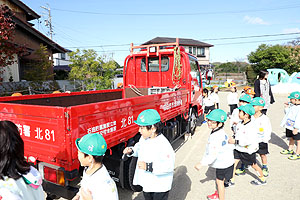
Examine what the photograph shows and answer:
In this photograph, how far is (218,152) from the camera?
2.74m

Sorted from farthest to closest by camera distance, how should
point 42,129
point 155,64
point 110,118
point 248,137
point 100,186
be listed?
point 155,64 → point 248,137 → point 110,118 → point 42,129 → point 100,186

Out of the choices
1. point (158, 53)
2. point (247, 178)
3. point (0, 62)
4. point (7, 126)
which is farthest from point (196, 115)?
point (0, 62)

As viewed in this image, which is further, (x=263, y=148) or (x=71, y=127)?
(x=263, y=148)

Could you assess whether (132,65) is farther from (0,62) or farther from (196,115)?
(0,62)

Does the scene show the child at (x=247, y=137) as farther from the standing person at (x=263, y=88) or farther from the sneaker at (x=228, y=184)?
the standing person at (x=263, y=88)

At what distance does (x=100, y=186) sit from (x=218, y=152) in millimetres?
1719

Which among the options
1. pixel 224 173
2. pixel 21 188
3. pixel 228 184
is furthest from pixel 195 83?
pixel 21 188

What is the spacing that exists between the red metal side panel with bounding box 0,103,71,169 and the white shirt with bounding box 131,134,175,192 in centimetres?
79

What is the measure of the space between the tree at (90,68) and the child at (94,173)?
13.0 metres

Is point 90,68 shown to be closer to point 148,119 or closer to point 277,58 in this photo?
point 148,119

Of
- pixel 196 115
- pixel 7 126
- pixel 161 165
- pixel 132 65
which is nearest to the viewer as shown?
pixel 7 126

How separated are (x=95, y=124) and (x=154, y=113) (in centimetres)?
72

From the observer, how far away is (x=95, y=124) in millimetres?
2389

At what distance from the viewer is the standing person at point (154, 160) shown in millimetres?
2074
